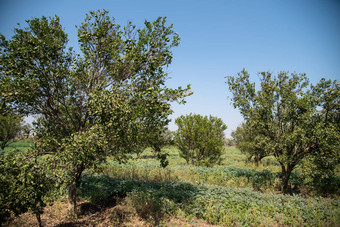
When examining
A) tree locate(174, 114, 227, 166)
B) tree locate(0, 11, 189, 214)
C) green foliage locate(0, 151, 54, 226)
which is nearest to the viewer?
green foliage locate(0, 151, 54, 226)

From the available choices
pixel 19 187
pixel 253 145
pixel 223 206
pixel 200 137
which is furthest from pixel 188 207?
pixel 253 145

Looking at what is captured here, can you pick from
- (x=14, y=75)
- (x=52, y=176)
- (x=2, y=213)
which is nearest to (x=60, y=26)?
(x=14, y=75)

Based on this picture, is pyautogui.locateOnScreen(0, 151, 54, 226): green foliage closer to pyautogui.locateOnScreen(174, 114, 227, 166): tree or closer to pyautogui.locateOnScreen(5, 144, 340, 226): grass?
pyautogui.locateOnScreen(5, 144, 340, 226): grass

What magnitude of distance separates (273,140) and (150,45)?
11042mm

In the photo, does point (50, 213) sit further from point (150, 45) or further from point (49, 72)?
point (150, 45)

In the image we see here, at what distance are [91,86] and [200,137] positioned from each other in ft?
43.6

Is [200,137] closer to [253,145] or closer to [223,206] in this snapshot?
[253,145]

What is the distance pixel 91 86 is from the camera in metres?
8.63

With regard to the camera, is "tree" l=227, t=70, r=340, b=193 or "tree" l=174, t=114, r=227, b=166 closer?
"tree" l=227, t=70, r=340, b=193

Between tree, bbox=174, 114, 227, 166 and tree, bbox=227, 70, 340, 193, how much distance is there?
18.5 feet

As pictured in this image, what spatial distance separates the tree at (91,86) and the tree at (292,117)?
8.53 meters

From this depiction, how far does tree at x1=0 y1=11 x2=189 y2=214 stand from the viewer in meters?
6.61

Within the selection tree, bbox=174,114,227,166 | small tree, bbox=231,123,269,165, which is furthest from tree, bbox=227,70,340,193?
tree, bbox=174,114,227,166

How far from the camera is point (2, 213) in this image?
4.48 m
